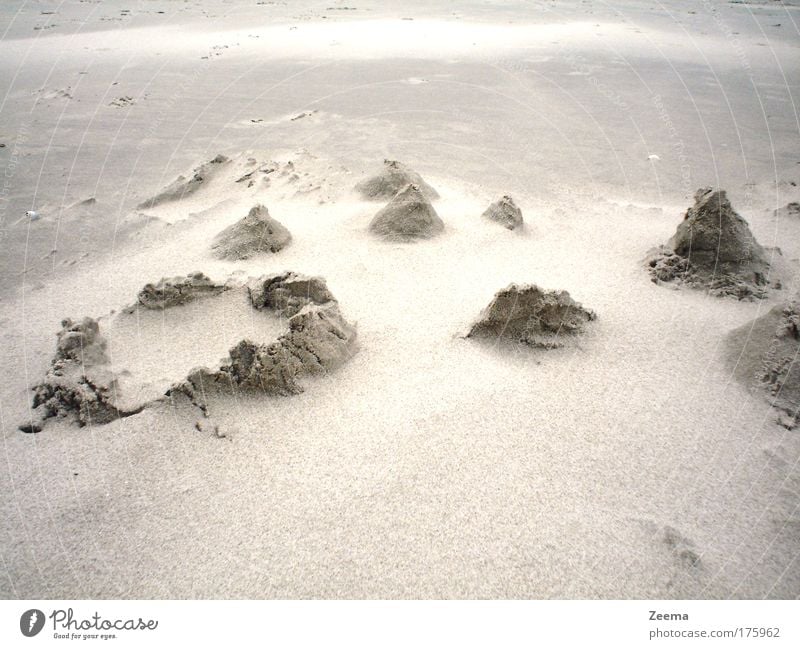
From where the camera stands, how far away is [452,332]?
355cm

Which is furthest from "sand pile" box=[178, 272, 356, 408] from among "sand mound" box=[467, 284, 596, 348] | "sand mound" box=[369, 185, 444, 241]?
A: "sand mound" box=[369, 185, 444, 241]

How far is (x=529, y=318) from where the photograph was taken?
3.44 metres

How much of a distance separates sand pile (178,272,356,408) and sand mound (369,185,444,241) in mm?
1609

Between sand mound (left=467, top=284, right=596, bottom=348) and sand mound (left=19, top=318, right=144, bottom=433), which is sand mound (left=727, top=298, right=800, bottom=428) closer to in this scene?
sand mound (left=467, top=284, right=596, bottom=348)

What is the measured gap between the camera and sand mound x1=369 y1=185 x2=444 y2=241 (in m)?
4.88

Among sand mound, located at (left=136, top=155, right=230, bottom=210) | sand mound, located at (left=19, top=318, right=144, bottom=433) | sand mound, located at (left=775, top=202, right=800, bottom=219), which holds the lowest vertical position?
sand mound, located at (left=136, top=155, right=230, bottom=210)

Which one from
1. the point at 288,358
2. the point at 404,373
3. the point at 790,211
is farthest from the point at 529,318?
the point at 790,211

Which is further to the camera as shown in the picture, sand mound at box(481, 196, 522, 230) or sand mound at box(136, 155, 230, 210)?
sand mound at box(136, 155, 230, 210)

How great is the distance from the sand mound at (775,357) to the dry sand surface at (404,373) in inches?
1.9

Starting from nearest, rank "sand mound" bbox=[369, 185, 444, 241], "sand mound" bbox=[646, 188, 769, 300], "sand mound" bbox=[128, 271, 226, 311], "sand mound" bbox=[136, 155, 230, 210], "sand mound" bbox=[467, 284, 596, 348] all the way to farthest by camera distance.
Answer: "sand mound" bbox=[467, 284, 596, 348], "sand mound" bbox=[128, 271, 226, 311], "sand mound" bbox=[646, 188, 769, 300], "sand mound" bbox=[369, 185, 444, 241], "sand mound" bbox=[136, 155, 230, 210]

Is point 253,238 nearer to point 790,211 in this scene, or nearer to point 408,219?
point 408,219

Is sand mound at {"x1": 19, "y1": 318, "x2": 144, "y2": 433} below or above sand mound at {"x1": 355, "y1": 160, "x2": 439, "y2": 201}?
above

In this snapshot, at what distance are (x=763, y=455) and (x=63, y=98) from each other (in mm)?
12012

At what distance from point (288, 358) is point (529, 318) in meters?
1.58
